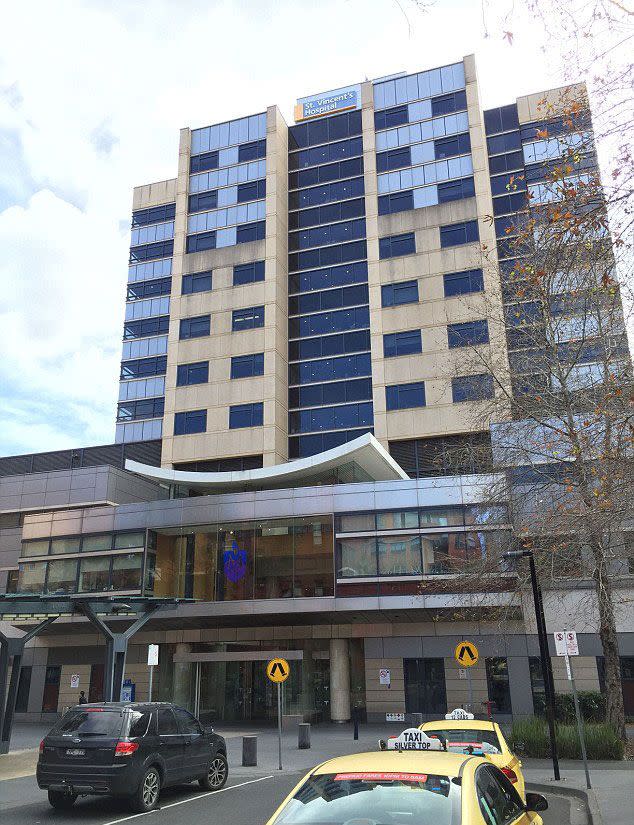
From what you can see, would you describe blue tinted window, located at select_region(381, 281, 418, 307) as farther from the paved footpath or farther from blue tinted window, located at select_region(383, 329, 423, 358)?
the paved footpath

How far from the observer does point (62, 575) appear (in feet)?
127

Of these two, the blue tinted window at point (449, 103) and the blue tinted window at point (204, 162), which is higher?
the blue tinted window at point (449, 103)

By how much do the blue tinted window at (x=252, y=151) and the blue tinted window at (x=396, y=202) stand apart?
10.2m

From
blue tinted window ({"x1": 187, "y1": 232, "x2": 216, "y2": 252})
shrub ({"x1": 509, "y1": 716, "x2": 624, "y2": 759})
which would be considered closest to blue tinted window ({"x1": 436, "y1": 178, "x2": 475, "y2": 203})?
blue tinted window ({"x1": 187, "y1": 232, "x2": 216, "y2": 252})

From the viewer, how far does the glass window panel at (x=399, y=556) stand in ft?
108

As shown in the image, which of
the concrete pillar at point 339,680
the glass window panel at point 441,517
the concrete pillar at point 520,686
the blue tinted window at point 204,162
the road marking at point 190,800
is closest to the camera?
the road marking at point 190,800

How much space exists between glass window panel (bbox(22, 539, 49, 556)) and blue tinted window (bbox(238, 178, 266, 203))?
90.7ft

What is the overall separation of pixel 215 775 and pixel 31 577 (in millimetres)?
28744

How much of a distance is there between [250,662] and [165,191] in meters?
40.7

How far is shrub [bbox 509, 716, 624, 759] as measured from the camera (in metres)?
18.0

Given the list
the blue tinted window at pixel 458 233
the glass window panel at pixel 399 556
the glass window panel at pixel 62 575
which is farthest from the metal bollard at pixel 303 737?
the blue tinted window at pixel 458 233

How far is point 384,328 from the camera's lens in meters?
47.5

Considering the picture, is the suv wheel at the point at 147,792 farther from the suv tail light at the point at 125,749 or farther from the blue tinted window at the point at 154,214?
the blue tinted window at the point at 154,214

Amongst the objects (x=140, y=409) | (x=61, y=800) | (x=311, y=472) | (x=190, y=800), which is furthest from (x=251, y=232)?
(x=61, y=800)
